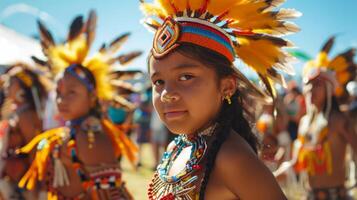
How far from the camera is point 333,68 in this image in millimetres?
5082

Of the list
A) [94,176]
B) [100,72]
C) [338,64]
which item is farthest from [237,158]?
[338,64]

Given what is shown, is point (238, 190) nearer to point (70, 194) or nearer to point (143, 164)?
point (70, 194)

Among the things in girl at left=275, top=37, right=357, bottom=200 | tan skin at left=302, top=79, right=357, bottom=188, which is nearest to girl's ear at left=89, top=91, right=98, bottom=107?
girl at left=275, top=37, right=357, bottom=200

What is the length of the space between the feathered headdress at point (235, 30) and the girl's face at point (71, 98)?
4.68 ft

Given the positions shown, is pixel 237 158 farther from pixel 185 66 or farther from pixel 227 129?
pixel 185 66

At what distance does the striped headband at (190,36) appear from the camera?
213 centimetres

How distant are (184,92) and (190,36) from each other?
290 mm

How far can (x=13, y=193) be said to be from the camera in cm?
470

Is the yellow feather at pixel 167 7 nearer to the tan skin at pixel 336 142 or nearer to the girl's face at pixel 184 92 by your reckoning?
the girl's face at pixel 184 92

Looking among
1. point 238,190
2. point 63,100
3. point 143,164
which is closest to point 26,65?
point 63,100

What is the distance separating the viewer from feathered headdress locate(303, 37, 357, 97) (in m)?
4.94

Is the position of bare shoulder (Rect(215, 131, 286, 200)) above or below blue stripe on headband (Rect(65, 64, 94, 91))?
below

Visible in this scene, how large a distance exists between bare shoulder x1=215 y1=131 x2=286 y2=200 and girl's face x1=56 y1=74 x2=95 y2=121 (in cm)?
195

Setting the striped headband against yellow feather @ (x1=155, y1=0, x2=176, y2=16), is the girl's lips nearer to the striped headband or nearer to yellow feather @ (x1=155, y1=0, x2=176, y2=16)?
the striped headband
